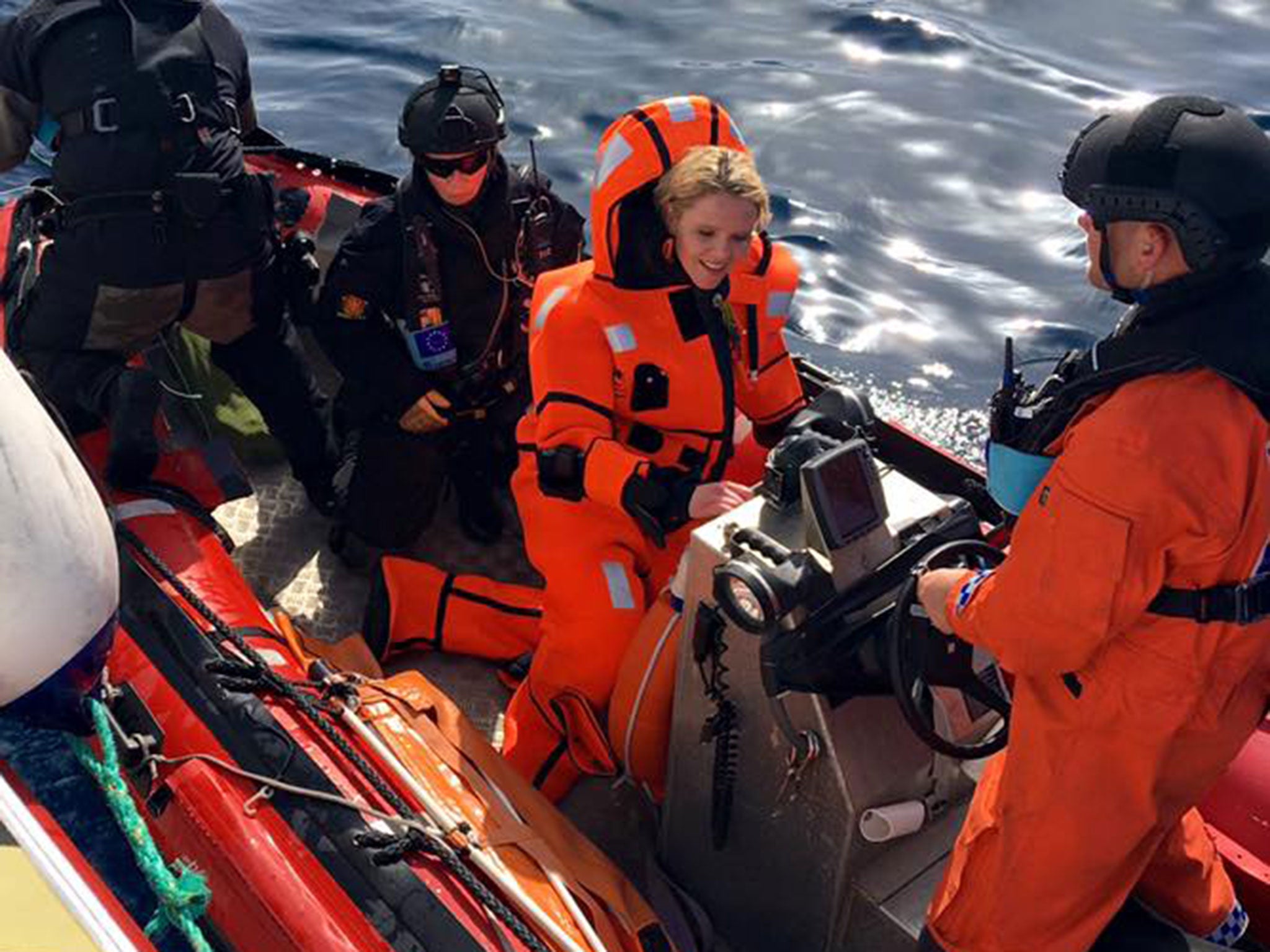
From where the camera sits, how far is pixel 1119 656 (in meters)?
1.84

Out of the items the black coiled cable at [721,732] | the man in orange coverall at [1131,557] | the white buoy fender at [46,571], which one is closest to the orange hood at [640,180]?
the black coiled cable at [721,732]

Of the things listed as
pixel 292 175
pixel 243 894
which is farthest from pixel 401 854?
→ pixel 292 175

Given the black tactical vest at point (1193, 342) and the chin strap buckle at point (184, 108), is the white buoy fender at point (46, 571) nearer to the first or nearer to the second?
the chin strap buckle at point (184, 108)

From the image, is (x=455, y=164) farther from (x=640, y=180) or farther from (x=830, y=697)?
(x=830, y=697)

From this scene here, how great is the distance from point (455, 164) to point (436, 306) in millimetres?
340

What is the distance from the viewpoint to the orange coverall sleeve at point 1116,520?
1.68 m

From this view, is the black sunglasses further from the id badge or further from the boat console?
the boat console

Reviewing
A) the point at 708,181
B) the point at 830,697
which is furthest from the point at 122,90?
the point at 830,697

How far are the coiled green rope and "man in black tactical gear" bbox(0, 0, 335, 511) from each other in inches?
35.4

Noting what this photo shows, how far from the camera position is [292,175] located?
434cm

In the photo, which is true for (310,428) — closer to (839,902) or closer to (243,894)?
(243,894)

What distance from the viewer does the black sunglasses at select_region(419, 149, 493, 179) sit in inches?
127

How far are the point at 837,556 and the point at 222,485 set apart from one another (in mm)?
1569

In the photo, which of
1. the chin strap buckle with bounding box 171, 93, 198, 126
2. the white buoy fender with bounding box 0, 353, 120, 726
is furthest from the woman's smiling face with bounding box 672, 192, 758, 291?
the chin strap buckle with bounding box 171, 93, 198, 126
